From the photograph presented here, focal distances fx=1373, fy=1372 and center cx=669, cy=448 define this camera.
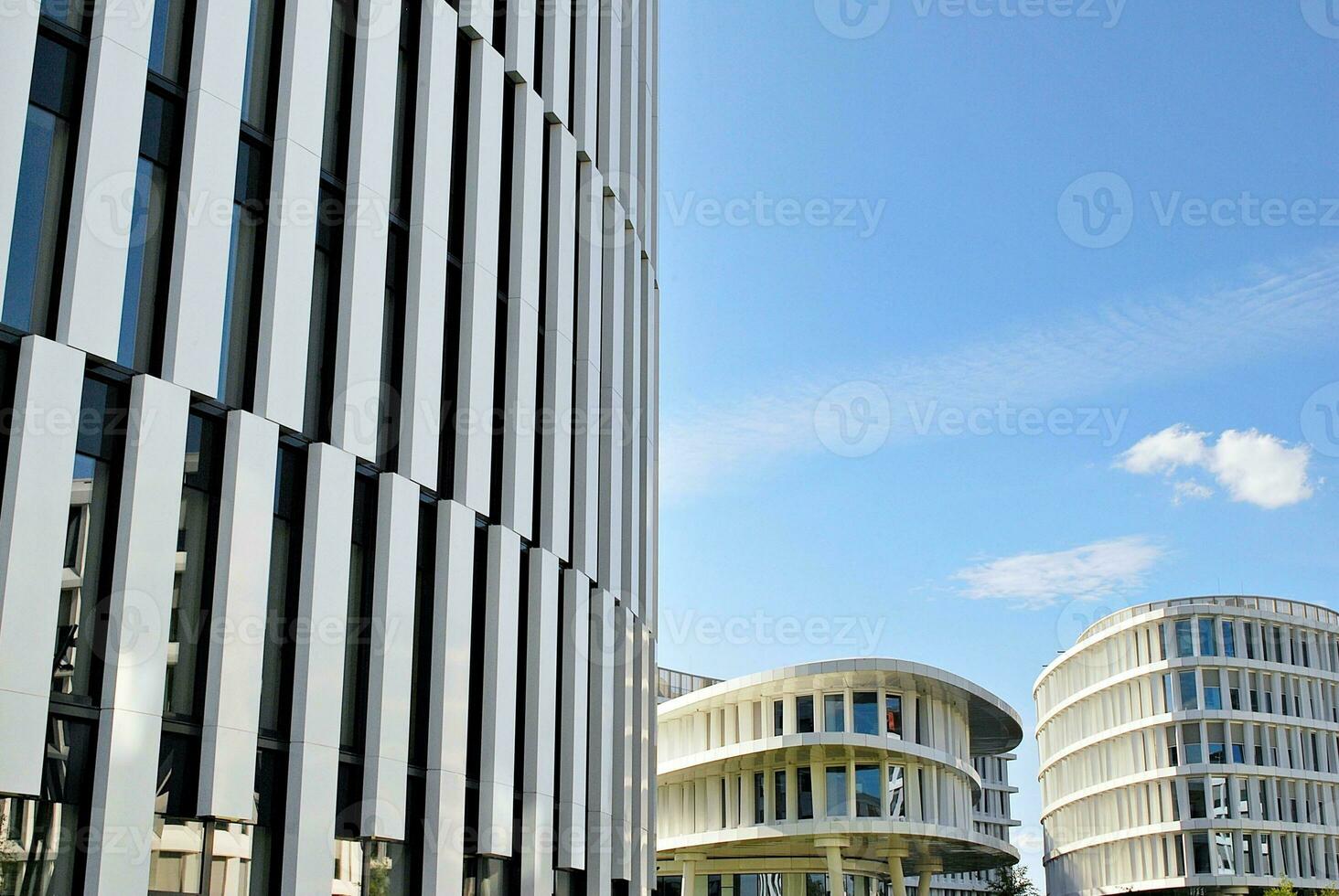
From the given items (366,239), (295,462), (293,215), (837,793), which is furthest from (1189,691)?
(293,215)

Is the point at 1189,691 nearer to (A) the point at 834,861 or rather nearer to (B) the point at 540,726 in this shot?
(A) the point at 834,861

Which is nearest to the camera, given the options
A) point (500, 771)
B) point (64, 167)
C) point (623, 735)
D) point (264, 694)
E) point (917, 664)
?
point (64, 167)

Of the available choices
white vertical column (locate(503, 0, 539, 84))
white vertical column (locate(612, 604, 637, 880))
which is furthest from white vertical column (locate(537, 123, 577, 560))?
white vertical column (locate(612, 604, 637, 880))

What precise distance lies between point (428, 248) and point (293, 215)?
2699 millimetres

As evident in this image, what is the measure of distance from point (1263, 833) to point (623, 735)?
76.2 meters

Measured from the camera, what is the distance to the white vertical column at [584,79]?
2486 centimetres

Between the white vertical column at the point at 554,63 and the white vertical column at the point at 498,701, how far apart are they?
25.5 feet

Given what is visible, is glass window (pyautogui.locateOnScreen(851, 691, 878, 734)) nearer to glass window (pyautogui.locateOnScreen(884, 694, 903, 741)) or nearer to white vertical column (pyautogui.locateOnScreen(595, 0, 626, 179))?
glass window (pyautogui.locateOnScreen(884, 694, 903, 741))

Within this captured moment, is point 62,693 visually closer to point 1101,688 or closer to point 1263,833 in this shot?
point 1263,833

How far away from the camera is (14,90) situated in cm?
1362

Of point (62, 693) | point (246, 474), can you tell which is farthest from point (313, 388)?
point (62, 693)

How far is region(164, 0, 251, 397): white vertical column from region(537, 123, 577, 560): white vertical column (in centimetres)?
693

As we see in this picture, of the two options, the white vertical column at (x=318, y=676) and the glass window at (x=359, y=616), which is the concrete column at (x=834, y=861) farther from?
the white vertical column at (x=318, y=676)

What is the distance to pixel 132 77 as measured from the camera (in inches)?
576
